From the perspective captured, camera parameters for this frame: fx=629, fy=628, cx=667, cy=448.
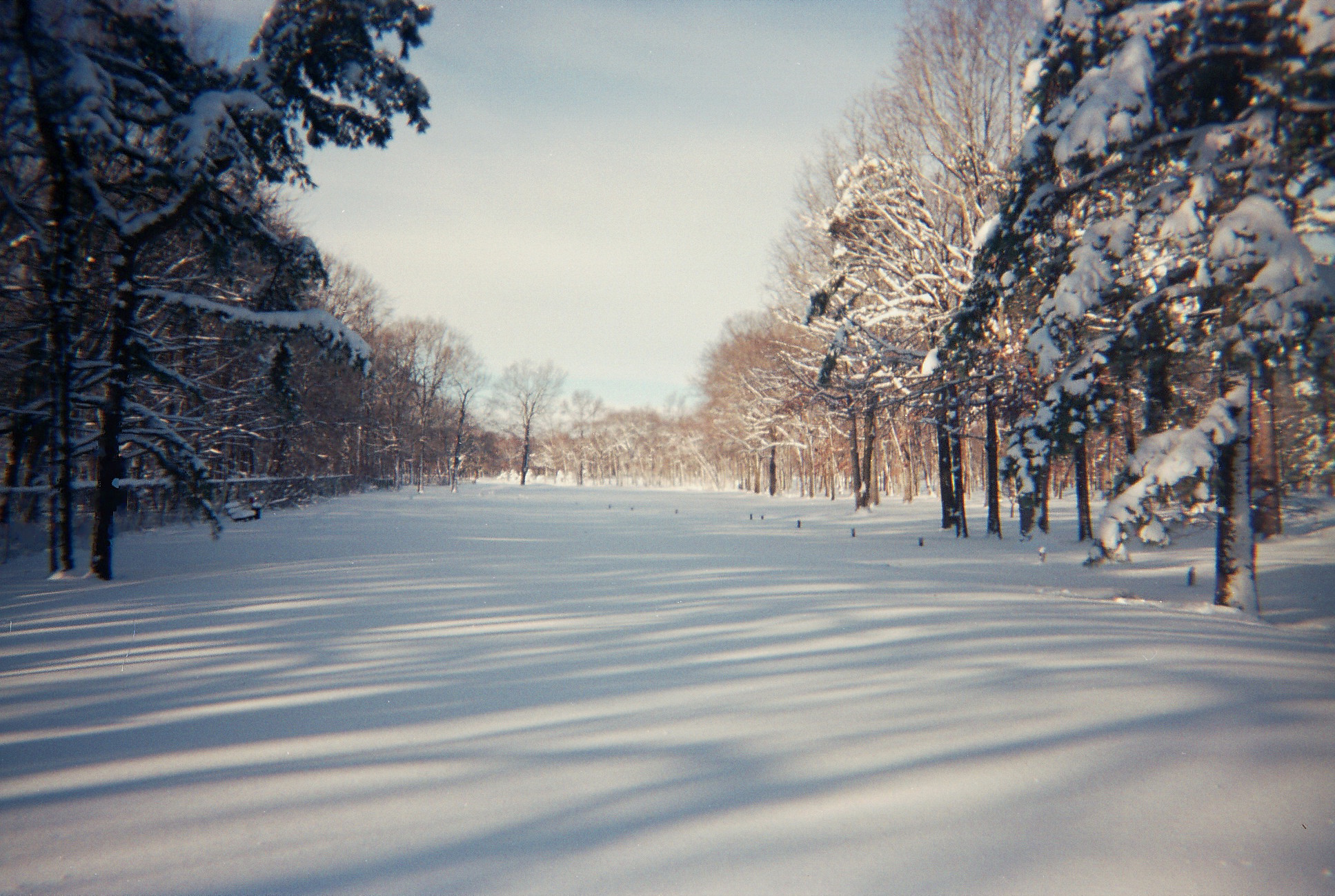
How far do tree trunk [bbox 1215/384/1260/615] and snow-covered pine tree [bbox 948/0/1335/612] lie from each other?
2cm

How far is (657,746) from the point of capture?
371 cm

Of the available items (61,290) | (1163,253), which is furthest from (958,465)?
(61,290)

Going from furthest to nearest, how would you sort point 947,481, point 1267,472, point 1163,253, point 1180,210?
point 947,481 → point 1267,472 → point 1163,253 → point 1180,210

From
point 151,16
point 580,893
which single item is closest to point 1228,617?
point 580,893

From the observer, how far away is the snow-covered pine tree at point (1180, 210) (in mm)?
6430

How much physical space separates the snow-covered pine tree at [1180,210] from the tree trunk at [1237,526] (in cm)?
2

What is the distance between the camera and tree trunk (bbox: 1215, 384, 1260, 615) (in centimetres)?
844

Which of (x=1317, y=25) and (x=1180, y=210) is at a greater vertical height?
(x=1317, y=25)

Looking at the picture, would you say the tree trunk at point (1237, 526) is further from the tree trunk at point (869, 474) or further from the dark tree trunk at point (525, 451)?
the dark tree trunk at point (525, 451)

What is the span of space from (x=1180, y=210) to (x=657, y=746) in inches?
317

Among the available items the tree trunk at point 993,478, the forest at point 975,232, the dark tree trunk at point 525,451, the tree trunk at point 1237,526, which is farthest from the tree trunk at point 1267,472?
the dark tree trunk at point 525,451

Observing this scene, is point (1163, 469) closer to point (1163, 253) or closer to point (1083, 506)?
point (1163, 253)

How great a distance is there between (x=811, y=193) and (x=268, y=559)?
1872 centimetres

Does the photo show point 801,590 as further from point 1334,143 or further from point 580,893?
point 1334,143
